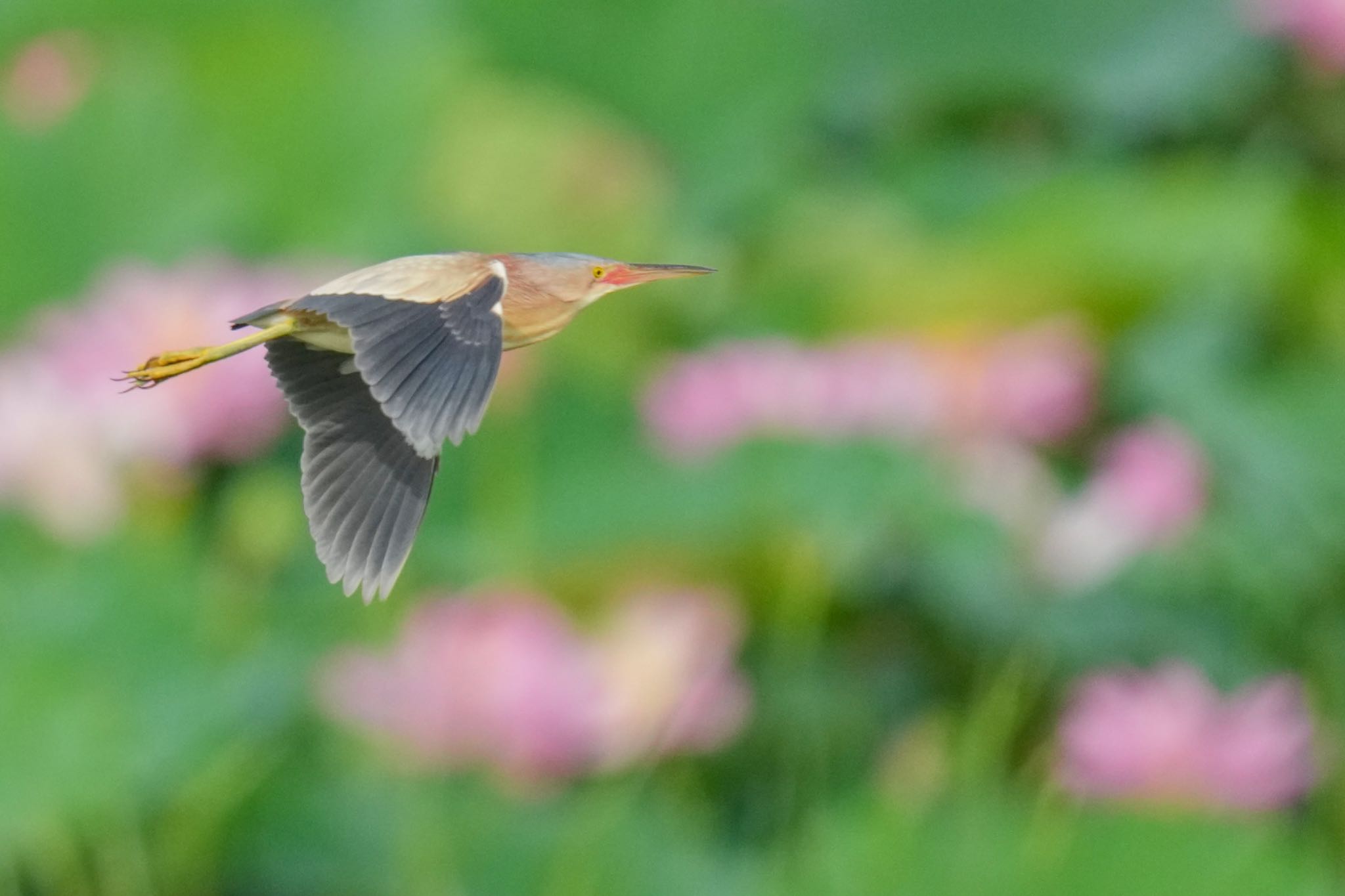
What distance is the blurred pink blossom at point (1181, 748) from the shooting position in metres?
0.93

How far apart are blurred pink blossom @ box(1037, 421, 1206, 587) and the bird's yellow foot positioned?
35.4 inches

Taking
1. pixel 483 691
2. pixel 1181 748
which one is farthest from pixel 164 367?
pixel 1181 748

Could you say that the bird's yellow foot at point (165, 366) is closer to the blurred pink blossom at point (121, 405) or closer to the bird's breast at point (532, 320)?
the bird's breast at point (532, 320)

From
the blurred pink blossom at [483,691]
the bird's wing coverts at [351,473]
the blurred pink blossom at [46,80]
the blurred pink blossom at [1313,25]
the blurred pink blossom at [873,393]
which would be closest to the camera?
the bird's wing coverts at [351,473]

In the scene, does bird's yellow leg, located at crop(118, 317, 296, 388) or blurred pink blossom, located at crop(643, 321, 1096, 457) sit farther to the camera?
blurred pink blossom, located at crop(643, 321, 1096, 457)

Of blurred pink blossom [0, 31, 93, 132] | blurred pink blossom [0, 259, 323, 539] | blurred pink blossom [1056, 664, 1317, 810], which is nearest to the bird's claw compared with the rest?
blurred pink blossom [0, 259, 323, 539]

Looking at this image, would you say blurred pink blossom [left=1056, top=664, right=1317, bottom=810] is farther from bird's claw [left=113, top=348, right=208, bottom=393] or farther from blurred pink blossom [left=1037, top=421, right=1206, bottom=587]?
bird's claw [left=113, top=348, right=208, bottom=393]

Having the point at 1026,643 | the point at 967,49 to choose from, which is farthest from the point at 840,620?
the point at 967,49

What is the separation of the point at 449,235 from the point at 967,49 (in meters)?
0.73

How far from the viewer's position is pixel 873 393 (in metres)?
1.07

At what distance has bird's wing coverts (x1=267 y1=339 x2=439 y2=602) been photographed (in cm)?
16

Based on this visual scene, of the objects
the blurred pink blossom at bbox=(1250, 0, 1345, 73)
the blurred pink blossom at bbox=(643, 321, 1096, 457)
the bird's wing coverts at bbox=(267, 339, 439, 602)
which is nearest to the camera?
the bird's wing coverts at bbox=(267, 339, 439, 602)

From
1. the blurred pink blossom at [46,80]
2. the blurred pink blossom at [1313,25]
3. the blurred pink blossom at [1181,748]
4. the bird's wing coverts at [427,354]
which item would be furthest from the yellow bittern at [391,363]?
the blurred pink blossom at [1313,25]

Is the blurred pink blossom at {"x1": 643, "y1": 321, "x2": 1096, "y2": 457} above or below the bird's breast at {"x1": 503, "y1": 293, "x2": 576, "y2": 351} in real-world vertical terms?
above
